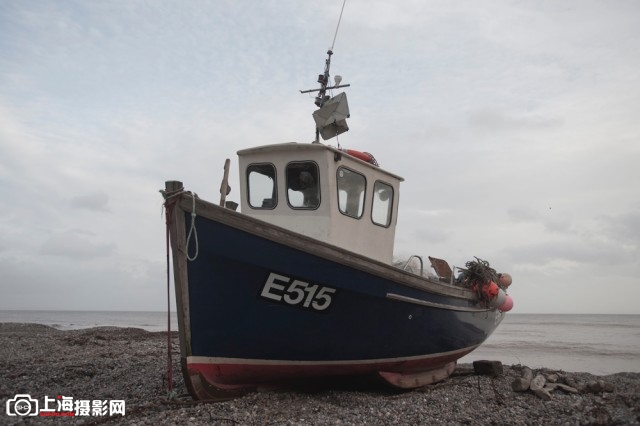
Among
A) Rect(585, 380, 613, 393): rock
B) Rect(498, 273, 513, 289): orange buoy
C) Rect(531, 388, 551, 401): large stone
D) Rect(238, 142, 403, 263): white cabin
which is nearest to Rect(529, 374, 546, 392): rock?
Rect(531, 388, 551, 401): large stone

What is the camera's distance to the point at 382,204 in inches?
287

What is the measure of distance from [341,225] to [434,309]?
2041 millimetres

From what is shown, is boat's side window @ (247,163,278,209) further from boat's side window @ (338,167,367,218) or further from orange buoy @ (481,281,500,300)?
orange buoy @ (481,281,500,300)

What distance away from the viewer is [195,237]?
4867mm

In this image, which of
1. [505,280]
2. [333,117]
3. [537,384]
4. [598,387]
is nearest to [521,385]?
[537,384]

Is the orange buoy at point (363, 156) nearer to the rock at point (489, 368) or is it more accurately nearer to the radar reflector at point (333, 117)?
the radar reflector at point (333, 117)

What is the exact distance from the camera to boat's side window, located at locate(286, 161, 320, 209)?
6.44 meters

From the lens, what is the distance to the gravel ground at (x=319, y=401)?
4.79 m

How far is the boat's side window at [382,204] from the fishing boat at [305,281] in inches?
0.6

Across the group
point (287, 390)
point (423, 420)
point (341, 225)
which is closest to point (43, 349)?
point (287, 390)

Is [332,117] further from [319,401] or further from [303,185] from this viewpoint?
[319,401]

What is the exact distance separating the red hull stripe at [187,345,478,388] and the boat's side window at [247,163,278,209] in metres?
2.22

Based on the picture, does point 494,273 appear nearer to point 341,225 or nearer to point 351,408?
point 341,225

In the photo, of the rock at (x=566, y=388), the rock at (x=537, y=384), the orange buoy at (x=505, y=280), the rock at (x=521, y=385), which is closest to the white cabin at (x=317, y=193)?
the rock at (x=521, y=385)
